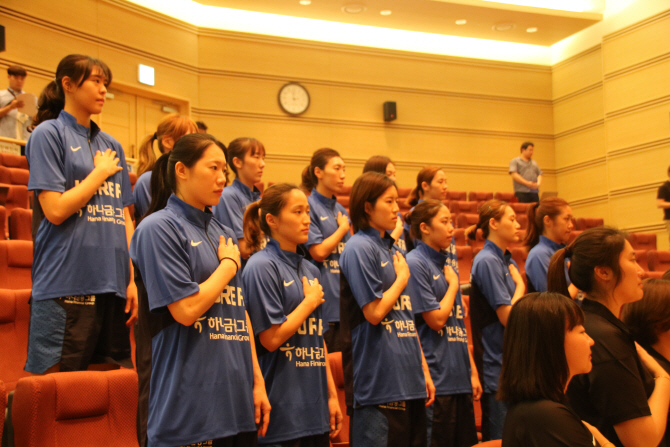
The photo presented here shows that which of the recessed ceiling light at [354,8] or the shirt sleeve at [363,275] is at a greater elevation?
the recessed ceiling light at [354,8]

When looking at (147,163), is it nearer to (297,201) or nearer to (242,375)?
(297,201)

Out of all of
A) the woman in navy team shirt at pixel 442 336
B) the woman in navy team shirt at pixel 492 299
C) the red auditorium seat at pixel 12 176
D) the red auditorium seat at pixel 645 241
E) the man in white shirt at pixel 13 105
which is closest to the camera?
the woman in navy team shirt at pixel 442 336

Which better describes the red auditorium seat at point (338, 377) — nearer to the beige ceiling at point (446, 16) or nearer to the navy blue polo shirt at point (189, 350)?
the navy blue polo shirt at point (189, 350)

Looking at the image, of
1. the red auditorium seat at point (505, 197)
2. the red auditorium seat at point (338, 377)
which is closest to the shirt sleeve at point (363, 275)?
the red auditorium seat at point (338, 377)

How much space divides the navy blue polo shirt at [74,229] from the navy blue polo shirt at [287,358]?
0.47m

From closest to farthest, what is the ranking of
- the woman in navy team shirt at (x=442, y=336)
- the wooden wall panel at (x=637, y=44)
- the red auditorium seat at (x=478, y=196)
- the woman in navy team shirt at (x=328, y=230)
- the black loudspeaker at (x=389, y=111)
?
the woman in navy team shirt at (x=442, y=336), the woman in navy team shirt at (x=328, y=230), the wooden wall panel at (x=637, y=44), the red auditorium seat at (x=478, y=196), the black loudspeaker at (x=389, y=111)

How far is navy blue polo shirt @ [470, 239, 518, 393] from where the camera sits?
3043mm

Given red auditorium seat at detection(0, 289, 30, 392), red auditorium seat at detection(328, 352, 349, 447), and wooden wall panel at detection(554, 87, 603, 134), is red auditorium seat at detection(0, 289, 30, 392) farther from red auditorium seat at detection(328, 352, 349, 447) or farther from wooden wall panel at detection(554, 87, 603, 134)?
wooden wall panel at detection(554, 87, 603, 134)

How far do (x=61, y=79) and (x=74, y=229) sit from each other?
58cm

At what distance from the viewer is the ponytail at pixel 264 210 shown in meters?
2.35

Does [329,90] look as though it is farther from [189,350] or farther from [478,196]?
[189,350]

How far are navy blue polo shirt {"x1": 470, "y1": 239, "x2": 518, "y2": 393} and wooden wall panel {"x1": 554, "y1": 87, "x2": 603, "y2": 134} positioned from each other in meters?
7.10

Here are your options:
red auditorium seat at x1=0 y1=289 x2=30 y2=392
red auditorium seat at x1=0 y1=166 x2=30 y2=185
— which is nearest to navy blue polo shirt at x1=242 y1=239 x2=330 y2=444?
red auditorium seat at x1=0 y1=289 x2=30 y2=392

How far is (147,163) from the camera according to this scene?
2982 millimetres
